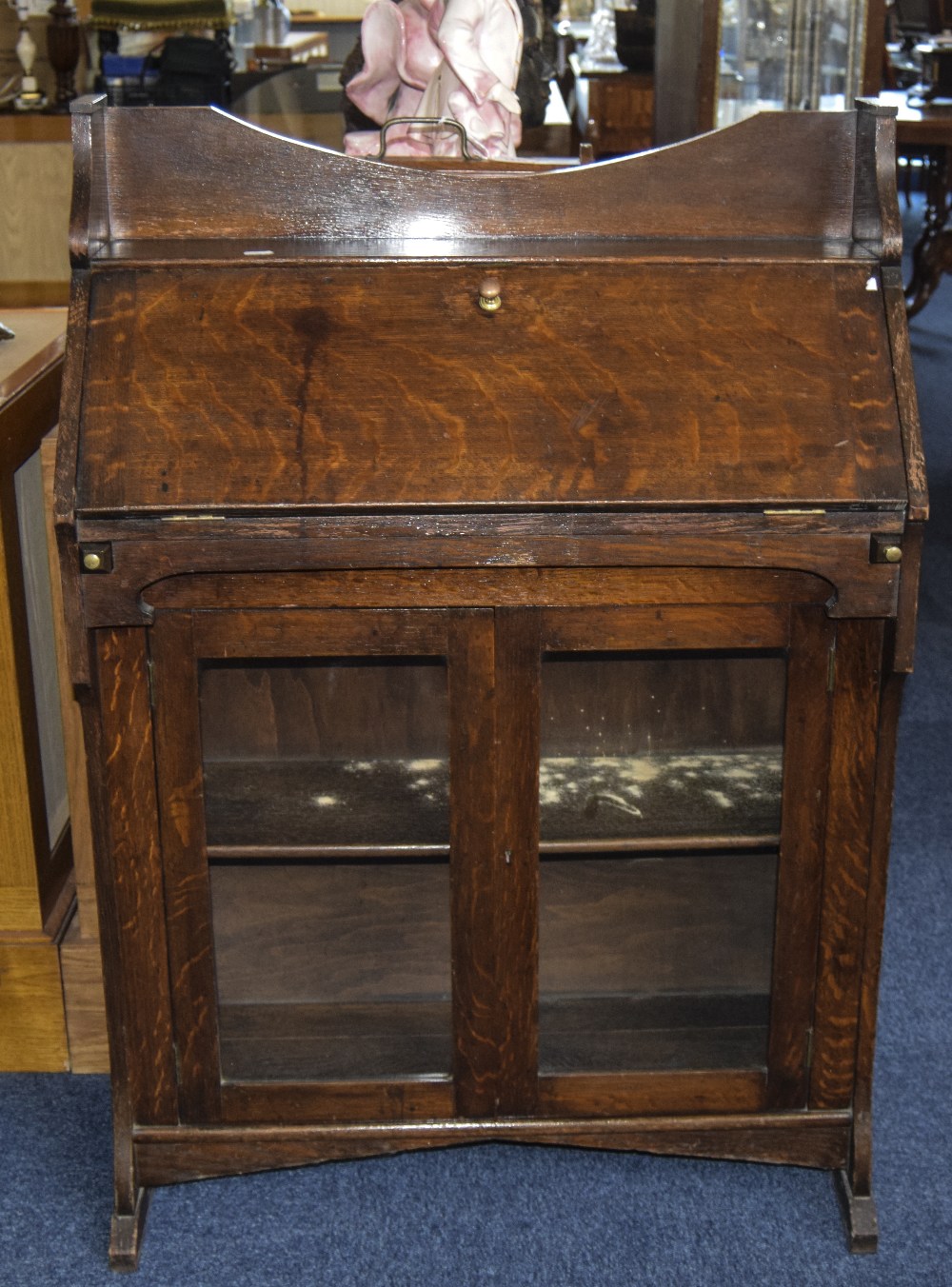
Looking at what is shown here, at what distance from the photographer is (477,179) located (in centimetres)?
173

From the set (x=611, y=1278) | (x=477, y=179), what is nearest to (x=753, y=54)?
(x=477, y=179)

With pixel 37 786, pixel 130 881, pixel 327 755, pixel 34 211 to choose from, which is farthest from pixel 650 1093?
pixel 34 211

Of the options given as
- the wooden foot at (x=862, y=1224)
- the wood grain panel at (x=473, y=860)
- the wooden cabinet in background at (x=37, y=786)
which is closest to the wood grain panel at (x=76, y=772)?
the wooden cabinet in background at (x=37, y=786)

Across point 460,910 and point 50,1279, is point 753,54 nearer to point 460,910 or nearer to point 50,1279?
point 460,910

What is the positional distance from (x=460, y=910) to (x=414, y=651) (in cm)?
32

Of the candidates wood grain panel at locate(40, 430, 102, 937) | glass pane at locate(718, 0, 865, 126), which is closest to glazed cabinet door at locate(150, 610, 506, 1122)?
wood grain panel at locate(40, 430, 102, 937)

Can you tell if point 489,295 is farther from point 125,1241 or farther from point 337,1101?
point 125,1241

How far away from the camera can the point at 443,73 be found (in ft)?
8.71

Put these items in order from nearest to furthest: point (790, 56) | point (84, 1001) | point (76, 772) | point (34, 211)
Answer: point (76, 772)
point (84, 1001)
point (34, 211)
point (790, 56)

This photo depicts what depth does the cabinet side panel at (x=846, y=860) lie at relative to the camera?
168 cm

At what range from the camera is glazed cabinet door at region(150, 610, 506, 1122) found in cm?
171

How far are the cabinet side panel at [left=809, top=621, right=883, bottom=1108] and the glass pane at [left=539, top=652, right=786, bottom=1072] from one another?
0.22 feet

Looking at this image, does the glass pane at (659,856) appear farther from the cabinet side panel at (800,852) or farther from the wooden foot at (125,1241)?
the wooden foot at (125,1241)

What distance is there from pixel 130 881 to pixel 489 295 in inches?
29.9
